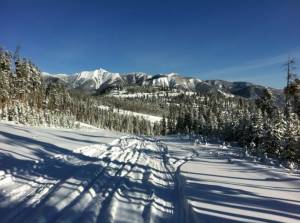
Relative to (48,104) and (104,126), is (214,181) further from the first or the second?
(104,126)

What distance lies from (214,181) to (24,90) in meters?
63.2

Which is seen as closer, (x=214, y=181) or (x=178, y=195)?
(x=178, y=195)

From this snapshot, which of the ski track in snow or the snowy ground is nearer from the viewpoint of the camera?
the ski track in snow

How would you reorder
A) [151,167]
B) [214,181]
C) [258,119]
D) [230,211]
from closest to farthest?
Result: 1. [230,211]
2. [214,181]
3. [151,167]
4. [258,119]

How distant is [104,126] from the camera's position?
127312mm

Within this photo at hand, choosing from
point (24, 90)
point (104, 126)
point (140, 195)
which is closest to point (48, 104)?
point (24, 90)

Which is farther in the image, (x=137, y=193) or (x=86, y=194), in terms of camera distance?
(x=137, y=193)

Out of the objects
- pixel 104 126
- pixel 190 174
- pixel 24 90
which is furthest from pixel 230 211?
pixel 104 126

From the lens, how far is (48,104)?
83938 millimetres

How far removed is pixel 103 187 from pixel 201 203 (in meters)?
3.38

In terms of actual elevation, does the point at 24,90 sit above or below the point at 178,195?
above

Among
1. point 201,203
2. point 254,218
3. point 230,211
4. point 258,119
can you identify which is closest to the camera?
point 254,218

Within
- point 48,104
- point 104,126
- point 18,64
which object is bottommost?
point 104,126

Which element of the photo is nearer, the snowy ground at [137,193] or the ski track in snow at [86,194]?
the ski track in snow at [86,194]
